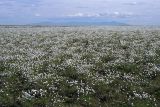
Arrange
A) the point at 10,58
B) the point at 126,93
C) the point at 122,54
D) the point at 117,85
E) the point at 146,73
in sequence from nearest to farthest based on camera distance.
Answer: the point at 126,93 < the point at 117,85 < the point at 146,73 < the point at 10,58 < the point at 122,54

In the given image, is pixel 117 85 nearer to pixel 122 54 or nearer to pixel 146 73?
pixel 146 73

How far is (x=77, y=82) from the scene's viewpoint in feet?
62.2

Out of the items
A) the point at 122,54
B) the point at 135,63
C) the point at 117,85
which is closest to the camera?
the point at 117,85

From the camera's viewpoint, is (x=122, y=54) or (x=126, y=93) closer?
(x=126, y=93)

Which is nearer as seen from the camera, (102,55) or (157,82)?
(157,82)

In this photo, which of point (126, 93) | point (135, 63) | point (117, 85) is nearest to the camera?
point (126, 93)

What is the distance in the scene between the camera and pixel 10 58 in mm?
27266

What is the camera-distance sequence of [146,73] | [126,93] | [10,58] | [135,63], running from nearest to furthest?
[126,93] < [146,73] < [135,63] < [10,58]

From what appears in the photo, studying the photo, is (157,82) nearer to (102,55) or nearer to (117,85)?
(117,85)

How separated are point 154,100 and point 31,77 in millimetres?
7914

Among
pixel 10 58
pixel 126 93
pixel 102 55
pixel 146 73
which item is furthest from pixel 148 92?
pixel 10 58

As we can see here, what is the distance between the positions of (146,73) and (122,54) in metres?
8.07

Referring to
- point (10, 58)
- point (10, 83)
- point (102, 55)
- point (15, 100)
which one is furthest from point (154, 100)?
point (10, 58)

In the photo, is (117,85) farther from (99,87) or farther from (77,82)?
(77,82)
